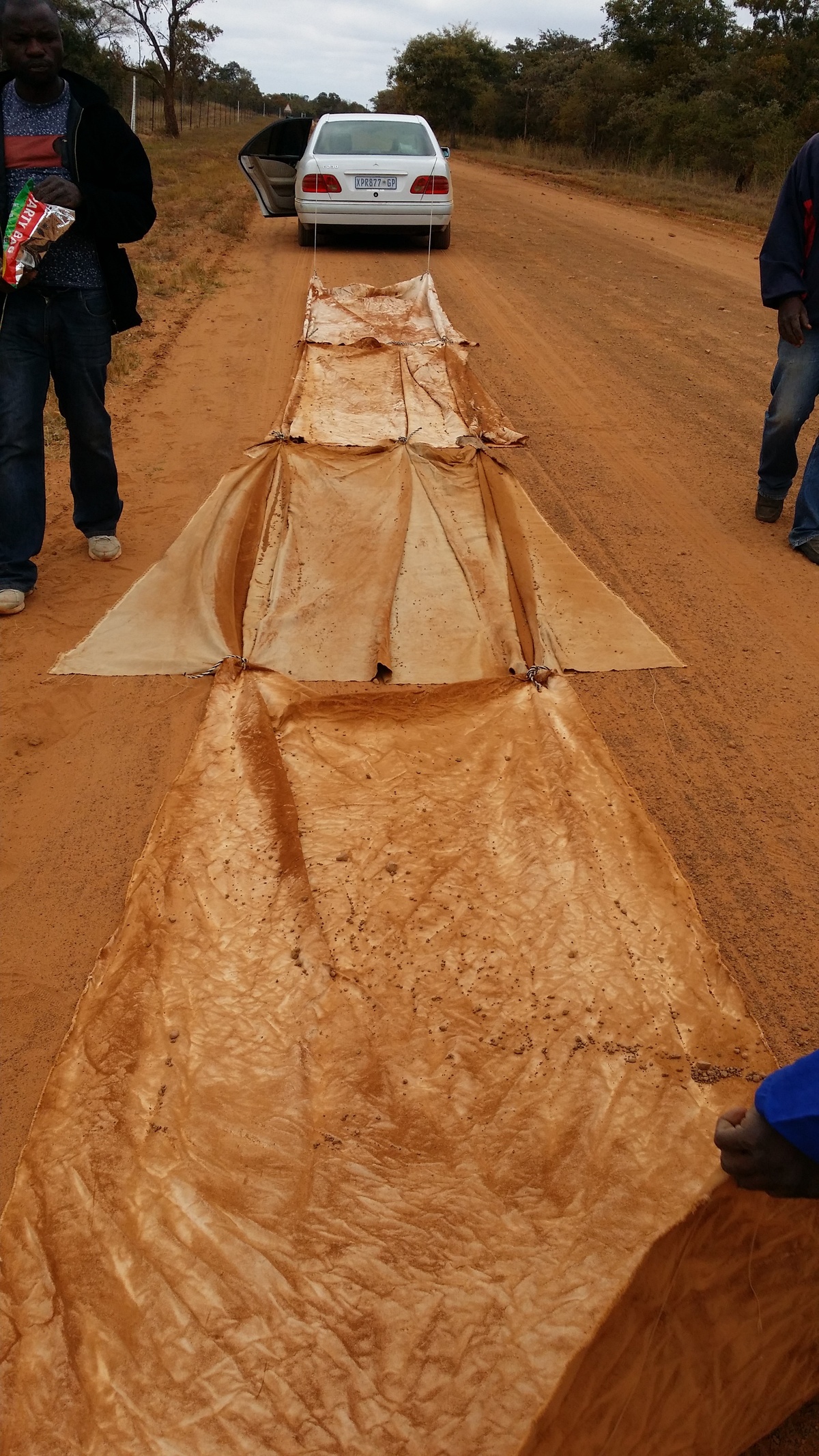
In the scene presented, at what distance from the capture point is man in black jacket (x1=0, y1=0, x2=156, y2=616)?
3.80 meters

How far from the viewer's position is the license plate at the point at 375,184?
1142 cm

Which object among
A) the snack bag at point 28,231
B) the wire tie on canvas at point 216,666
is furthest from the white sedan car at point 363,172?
the wire tie on canvas at point 216,666

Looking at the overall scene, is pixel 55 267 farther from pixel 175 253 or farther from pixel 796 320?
pixel 175 253

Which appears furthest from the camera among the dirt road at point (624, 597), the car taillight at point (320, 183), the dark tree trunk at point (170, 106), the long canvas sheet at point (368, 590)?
the dark tree trunk at point (170, 106)

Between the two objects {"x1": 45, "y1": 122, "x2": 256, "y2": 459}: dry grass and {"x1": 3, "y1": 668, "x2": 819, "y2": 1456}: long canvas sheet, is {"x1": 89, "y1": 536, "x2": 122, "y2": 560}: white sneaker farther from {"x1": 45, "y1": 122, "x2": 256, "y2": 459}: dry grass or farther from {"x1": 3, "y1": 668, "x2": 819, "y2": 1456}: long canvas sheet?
{"x1": 3, "y1": 668, "x2": 819, "y2": 1456}: long canvas sheet

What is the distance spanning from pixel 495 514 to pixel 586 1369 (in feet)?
12.3

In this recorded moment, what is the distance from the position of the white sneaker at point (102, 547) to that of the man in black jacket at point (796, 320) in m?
3.17

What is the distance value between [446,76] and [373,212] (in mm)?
34306

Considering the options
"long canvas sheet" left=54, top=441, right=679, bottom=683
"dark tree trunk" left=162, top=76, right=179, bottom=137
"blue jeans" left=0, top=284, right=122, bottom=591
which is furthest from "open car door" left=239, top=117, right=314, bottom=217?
"dark tree trunk" left=162, top=76, right=179, bottom=137

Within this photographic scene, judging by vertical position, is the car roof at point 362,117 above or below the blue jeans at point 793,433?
A: above

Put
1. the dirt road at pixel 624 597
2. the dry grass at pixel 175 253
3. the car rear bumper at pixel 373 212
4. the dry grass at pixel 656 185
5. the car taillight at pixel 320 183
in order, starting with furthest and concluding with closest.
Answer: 1. the dry grass at pixel 656 185
2. the car rear bumper at pixel 373 212
3. the car taillight at pixel 320 183
4. the dry grass at pixel 175 253
5. the dirt road at pixel 624 597

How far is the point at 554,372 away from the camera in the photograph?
7512 millimetres

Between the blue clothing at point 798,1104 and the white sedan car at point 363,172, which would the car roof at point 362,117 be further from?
the blue clothing at point 798,1104

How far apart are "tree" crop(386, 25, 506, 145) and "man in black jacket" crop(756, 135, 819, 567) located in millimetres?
39491
